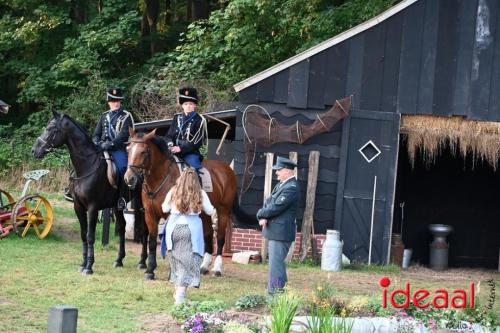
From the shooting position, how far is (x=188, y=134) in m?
13.5

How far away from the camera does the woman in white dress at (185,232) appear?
35.6 ft

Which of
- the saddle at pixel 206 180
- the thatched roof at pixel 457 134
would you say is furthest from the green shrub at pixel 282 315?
the thatched roof at pixel 457 134

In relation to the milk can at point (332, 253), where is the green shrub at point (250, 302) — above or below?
below

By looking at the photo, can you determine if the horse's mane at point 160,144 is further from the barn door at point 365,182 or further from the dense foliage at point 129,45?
the dense foliage at point 129,45

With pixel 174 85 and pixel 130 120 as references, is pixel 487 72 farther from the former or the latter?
pixel 174 85

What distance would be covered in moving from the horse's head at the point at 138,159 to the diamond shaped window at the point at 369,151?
4.81 meters

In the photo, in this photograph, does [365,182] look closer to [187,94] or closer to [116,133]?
[187,94]

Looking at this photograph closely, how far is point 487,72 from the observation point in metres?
16.4

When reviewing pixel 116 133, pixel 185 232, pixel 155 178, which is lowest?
pixel 185 232

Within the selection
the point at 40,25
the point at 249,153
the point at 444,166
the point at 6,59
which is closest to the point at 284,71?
the point at 249,153

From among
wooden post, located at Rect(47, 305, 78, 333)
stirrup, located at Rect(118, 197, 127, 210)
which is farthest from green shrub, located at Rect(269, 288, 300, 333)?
stirrup, located at Rect(118, 197, 127, 210)

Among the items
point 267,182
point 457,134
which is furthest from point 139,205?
point 457,134

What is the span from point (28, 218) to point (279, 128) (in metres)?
4.50

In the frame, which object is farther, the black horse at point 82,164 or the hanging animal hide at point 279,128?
the hanging animal hide at point 279,128
